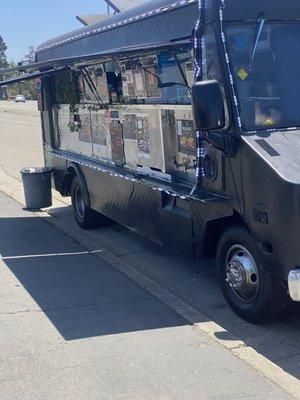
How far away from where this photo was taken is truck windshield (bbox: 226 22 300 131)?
487 cm

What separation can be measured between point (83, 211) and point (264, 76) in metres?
4.80

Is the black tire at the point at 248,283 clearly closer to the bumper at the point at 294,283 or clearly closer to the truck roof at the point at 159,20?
the bumper at the point at 294,283

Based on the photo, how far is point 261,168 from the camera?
14.8ft


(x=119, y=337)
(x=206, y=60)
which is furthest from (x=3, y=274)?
(x=206, y=60)

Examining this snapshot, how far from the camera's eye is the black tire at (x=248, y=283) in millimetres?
4852

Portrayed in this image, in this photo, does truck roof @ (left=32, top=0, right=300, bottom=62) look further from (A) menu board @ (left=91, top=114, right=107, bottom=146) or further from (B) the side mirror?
(A) menu board @ (left=91, top=114, right=107, bottom=146)

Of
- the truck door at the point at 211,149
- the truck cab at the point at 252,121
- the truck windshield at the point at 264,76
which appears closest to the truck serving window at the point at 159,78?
the truck door at the point at 211,149

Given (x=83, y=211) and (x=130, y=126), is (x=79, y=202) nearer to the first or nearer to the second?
(x=83, y=211)

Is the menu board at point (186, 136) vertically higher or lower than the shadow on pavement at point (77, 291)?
higher

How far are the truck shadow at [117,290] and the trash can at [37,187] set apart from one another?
165 cm

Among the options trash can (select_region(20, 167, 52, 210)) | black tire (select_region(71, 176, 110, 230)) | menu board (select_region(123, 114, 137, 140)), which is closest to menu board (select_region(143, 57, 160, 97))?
menu board (select_region(123, 114, 137, 140))

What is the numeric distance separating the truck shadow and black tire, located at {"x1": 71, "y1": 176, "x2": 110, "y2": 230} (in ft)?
0.82

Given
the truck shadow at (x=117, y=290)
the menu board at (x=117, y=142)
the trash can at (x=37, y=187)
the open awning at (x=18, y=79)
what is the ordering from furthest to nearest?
the trash can at (x=37, y=187)
the open awning at (x=18, y=79)
the menu board at (x=117, y=142)
the truck shadow at (x=117, y=290)

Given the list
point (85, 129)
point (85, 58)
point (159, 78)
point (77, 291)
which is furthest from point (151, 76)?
point (85, 129)
